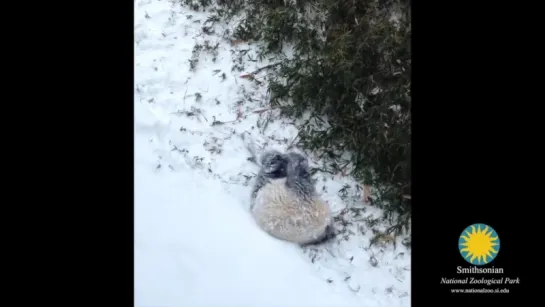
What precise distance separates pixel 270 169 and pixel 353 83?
0.64 m

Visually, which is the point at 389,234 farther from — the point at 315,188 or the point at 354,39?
the point at 354,39

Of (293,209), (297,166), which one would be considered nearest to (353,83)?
(297,166)

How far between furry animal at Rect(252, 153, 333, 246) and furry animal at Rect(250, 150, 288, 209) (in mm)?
13

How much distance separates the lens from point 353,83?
252 cm

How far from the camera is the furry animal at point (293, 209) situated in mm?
2326

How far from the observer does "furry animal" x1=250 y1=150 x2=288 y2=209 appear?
2.45 metres

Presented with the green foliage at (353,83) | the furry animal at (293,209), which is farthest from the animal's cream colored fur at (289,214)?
the green foliage at (353,83)

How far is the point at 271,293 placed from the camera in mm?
2193

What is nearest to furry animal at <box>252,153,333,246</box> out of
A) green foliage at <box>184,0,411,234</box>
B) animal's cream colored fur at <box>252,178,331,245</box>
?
animal's cream colored fur at <box>252,178,331,245</box>

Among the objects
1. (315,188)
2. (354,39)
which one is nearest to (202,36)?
(354,39)

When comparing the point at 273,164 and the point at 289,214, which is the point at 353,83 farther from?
the point at 289,214

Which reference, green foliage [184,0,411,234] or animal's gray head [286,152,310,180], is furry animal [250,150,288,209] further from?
green foliage [184,0,411,234]
